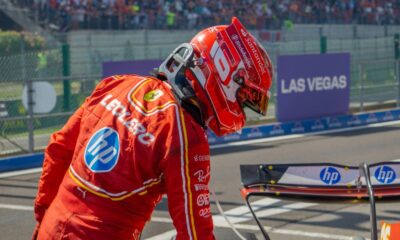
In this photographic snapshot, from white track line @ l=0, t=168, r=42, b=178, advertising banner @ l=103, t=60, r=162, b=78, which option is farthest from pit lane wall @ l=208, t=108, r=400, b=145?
white track line @ l=0, t=168, r=42, b=178

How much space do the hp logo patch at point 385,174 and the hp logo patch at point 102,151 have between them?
1.28m

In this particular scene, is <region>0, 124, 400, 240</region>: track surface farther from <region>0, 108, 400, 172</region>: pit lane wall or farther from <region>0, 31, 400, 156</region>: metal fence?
<region>0, 31, 400, 156</region>: metal fence

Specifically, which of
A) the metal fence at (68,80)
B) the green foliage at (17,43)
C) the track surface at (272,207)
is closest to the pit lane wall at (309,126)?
the metal fence at (68,80)

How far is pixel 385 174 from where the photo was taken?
3439 millimetres

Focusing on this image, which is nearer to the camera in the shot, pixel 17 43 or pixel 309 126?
pixel 309 126

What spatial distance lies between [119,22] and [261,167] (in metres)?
21.9

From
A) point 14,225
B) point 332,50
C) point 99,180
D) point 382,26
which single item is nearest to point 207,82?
point 99,180

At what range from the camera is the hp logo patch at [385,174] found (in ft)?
11.2

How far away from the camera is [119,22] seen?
2481 centimetres

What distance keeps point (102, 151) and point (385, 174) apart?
1355 mm

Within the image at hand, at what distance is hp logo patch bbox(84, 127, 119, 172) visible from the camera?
2.77 m

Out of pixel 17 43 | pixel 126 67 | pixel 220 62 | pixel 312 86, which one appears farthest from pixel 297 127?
pixel 220 62

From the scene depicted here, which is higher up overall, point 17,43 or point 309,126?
point 17,43

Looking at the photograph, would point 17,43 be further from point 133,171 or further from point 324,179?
point 133,171
